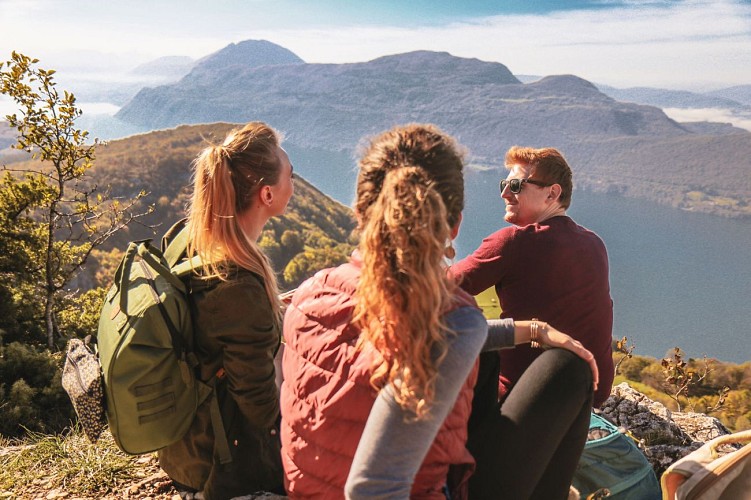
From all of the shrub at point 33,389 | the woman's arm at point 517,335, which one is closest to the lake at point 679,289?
the shrub at point 33,389

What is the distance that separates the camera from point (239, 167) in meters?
2.44

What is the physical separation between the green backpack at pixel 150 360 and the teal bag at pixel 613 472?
1.67m

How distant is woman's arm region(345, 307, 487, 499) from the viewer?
1.47m

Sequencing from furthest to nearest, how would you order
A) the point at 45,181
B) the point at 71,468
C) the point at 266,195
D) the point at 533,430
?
the point at 45,181, the point at 71,468, the point at 266,195, the point at 533,430

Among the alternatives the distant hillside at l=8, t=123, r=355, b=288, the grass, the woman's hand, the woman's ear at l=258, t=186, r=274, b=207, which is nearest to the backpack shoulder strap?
the woman's ear at l=258, t=186, r=274, b=207

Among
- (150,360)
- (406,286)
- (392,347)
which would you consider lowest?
(150,360)

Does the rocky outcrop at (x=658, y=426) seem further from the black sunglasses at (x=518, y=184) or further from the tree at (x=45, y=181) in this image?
the tree at (x=45, y=181)

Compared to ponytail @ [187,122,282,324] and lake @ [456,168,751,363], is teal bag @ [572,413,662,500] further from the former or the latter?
lake @ [456,168,751,363]

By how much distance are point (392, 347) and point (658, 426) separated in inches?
117

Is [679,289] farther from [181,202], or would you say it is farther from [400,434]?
[400,434]

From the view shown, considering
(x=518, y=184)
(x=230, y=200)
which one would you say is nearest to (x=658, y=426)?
(x=518, y=184)

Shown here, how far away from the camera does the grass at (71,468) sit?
3.03m

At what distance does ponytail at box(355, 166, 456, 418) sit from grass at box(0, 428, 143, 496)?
90.4 inches

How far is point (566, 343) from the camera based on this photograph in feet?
6.51
